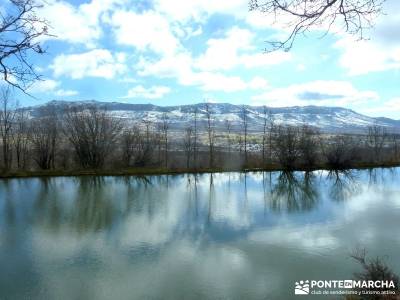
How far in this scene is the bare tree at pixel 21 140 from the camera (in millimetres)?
33972

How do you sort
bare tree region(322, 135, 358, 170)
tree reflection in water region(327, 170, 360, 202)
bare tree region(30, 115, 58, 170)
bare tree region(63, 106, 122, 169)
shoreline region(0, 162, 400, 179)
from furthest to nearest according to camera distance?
bare tree region(322, 135, 358, 170)
bare tree region(30, 115, 58, 170)
bare tree region(63, 106, 122, 169)
shoreline region(0, 162, 400, 179)
tree reflection in water region(327, 170, 360, 202)

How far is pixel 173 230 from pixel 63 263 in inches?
151

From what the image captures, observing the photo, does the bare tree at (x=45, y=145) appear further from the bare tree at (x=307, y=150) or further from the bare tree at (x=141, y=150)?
the bare tree at (x=307, y=150)

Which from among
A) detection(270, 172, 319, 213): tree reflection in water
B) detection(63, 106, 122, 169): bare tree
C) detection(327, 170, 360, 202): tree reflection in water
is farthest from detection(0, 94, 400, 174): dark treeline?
detection(270, 172, 319, 213): tree reflection in water

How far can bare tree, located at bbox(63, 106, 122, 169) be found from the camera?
33.2 meters

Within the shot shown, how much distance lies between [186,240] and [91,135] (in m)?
24.8

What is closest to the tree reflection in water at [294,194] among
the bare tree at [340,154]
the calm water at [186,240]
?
the calm water at [186,240]

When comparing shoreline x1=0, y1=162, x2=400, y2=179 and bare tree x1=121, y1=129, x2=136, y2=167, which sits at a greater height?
bare tree x1=121, y1=129, x2=136, y2=167

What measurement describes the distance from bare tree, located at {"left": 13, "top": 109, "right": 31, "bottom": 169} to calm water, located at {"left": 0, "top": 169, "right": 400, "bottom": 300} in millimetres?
13502

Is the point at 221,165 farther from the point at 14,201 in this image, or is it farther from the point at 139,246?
the point at 139,246

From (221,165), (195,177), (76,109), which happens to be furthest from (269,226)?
(76,109)

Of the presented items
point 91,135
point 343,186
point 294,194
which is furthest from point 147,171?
point 343,186

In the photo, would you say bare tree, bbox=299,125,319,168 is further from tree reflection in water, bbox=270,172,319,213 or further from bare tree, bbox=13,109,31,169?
bare tree, bbox=13,109,31,169

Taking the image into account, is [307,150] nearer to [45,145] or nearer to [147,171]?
[147,171]
